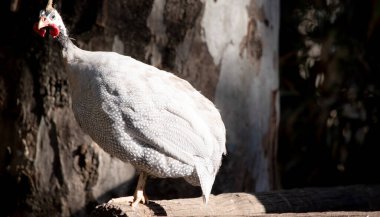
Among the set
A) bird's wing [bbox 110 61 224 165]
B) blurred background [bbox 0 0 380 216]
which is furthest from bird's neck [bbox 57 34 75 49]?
blurred background [bbox 0 0 380 216]

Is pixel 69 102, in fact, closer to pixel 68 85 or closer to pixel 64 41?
pixel 68 85

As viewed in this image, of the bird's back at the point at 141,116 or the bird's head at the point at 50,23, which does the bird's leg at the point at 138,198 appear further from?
the bird's head at the point at 50,23

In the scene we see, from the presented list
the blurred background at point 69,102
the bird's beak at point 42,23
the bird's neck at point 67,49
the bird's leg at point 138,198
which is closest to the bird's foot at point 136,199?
the bird's leg at point 138,198

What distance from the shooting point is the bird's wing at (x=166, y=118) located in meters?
2.44

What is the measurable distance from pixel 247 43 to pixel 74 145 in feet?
2.44

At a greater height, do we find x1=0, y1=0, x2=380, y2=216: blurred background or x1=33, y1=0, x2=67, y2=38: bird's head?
x1=33, y1=0, x2=67, y2=38: bird's head

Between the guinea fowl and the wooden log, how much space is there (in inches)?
2.7

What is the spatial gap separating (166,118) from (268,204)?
1.71ft

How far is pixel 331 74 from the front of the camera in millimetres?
4676

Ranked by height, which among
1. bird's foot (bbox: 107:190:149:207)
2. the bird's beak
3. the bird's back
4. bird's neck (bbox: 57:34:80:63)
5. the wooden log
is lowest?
the wooden log

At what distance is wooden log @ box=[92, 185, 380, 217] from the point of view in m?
2.46

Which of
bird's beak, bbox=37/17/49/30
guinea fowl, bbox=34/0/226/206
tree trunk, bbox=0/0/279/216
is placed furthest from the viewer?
tree trunk, bbox=0/0/279/216

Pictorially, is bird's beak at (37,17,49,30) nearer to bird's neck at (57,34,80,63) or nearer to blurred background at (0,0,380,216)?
bird's neck at (57,34,80,63)

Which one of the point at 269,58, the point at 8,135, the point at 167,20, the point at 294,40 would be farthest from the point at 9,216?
the point at 294,40
